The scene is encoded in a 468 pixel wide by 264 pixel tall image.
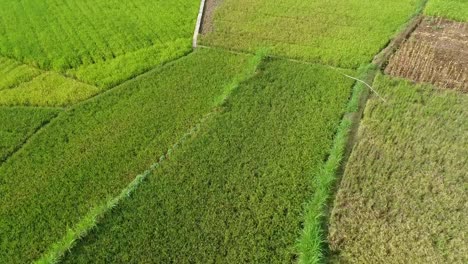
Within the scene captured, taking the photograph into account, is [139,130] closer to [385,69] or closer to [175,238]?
[175,238]

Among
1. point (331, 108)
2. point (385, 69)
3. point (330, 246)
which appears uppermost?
point (385, 69)

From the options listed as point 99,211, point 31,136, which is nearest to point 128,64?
point 31,136

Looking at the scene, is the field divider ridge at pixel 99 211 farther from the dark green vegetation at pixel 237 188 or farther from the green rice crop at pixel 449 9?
the green rice crop at pixel 449 9

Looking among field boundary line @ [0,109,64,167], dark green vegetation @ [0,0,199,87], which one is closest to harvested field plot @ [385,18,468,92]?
dark green vegetation @ [0,0,199,87]

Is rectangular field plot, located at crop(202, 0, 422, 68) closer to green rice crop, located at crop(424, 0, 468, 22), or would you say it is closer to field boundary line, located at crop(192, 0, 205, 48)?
field boundary line, located at crop(192, 0, 205, 48)

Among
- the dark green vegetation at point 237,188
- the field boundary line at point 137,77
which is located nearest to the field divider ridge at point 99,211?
the dark green vegetation at point 237,188

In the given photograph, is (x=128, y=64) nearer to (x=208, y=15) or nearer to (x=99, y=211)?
(x=208, y=15)

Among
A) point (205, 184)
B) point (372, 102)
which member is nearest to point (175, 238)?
point (205, 184)
